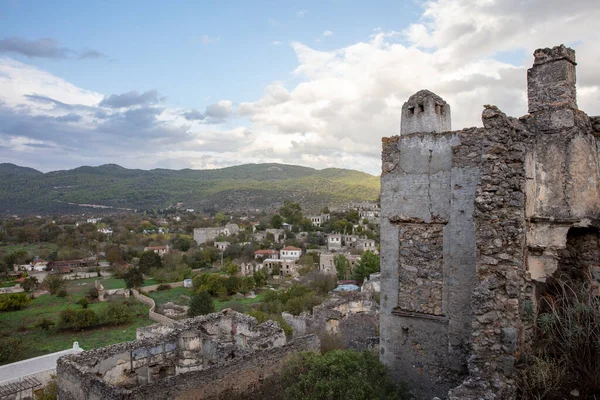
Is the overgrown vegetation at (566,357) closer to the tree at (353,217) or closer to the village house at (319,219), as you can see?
the tree at (353,217)

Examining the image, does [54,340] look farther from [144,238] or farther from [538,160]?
[144,238]

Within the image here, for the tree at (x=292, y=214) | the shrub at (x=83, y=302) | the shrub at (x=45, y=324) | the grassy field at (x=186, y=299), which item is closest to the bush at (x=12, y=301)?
the shrub at (x=83, y=302)

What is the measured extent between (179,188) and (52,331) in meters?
125

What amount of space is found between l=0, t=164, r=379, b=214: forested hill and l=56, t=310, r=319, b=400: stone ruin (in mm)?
88758

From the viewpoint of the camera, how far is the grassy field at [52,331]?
26156 millimetres

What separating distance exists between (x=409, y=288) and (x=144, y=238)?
223 ft

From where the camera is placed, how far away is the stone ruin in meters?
10.9

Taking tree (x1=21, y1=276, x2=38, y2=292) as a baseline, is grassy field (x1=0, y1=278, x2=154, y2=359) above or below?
below

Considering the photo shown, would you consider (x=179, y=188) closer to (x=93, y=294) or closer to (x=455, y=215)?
(x=93, y=294)

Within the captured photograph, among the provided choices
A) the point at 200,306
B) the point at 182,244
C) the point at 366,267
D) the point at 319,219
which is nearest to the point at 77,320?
the point at 200,306

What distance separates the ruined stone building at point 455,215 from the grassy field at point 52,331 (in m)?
Answer: 23.4

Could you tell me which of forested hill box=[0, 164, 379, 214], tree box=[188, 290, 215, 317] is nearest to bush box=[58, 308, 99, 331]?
tree box=[188, 290, 215, 317]

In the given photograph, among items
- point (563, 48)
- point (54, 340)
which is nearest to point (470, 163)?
point (563, 48)

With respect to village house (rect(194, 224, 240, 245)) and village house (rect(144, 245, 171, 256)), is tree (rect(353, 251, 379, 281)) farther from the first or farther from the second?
village house (rect(194, 224, 240, 245))
